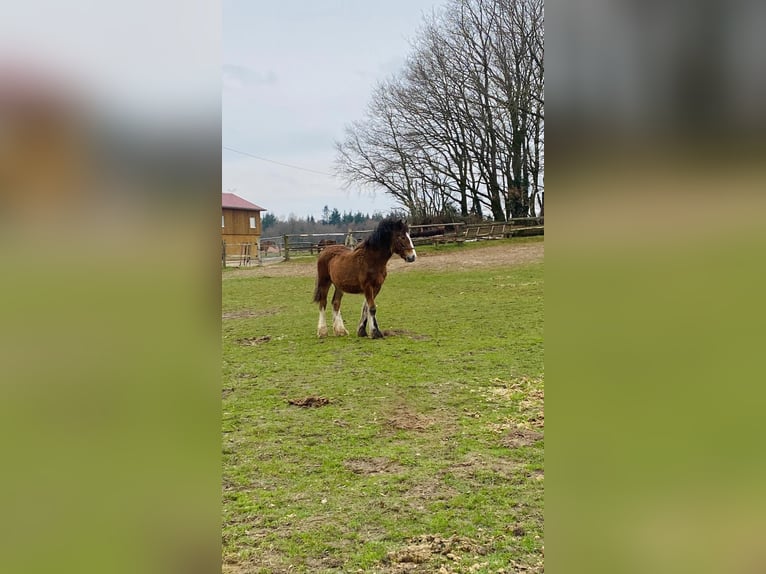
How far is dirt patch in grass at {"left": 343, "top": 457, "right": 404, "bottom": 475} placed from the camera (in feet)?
8.20

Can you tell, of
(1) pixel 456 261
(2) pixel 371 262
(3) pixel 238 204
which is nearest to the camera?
(2) pixel 371 262

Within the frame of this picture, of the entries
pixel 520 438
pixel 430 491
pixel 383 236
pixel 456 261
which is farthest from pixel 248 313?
pixel 430 491

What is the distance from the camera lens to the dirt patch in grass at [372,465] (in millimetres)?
2500

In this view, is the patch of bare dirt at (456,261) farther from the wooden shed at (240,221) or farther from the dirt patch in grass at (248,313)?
the wooden shed at (240,221)

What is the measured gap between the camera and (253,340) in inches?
253

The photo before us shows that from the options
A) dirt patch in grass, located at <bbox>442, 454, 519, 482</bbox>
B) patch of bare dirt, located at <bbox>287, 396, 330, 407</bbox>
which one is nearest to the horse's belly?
patch of bare dirt, located at <bbox>287, 396, 330, 407</bbox>

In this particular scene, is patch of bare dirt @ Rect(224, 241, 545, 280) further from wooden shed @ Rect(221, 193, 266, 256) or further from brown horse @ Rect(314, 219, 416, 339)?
brown horse @ Rect(314, 219, 416, 339)

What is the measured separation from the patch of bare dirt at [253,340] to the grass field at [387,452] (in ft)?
0.06

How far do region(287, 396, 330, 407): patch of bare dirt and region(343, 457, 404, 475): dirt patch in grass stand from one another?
1.08 meters

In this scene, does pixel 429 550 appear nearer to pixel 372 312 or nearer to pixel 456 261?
pixel 372 312

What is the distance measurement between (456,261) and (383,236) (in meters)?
7.92

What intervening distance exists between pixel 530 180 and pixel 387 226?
11.0 metres
